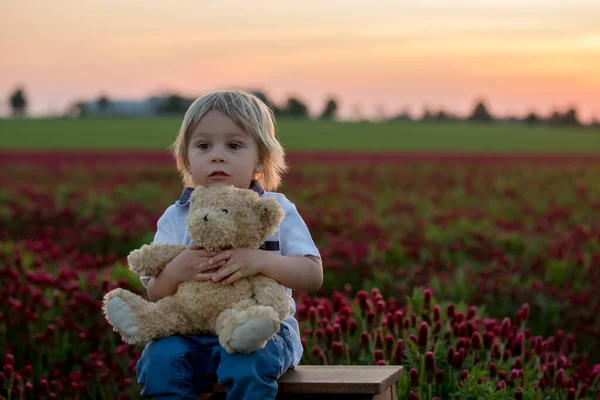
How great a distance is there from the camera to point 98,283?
6.77 m

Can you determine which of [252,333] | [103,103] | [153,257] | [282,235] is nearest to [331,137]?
[103,103]

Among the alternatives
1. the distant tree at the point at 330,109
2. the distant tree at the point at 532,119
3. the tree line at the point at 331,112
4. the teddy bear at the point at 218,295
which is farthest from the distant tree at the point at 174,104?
the teddy bear at the point at 218,295

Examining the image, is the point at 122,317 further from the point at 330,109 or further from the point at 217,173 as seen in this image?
the point at 330,109

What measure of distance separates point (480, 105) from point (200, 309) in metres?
89.6

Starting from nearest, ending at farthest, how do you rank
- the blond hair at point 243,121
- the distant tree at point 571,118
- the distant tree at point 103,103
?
the blond hair at point 243,121 → the distant tree at point 571,118 → the distant tree at point 103,103

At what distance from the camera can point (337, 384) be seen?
3229mm

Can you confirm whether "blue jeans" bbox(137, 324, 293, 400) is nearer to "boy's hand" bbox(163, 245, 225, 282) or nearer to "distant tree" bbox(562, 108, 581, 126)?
"boy's hand" bbox(163, 245, 225, 282)

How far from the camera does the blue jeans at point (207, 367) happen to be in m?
3.16

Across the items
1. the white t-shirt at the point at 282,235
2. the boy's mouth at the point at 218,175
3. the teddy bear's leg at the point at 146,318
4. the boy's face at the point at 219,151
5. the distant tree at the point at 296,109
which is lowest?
the distant tree at the point at 296,109

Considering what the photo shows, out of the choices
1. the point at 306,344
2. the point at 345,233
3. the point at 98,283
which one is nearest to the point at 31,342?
the point at 98,283

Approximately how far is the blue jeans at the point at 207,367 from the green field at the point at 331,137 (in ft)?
141

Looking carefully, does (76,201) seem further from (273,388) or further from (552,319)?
(273,388)

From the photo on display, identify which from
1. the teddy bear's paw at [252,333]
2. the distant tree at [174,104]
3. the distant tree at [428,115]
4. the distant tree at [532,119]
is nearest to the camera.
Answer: the teddy bear's paw at [252,333]

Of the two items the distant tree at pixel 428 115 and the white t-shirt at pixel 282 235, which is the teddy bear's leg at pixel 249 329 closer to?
the white t-shirt at pixel 282 235
